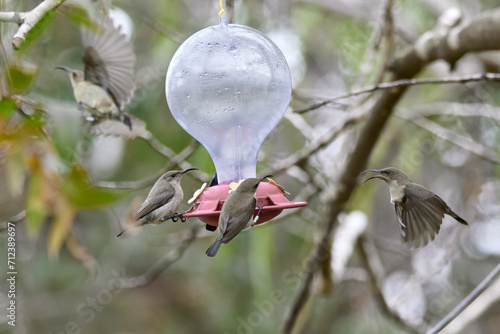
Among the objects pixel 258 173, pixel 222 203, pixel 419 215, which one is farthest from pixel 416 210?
pixel 258 173

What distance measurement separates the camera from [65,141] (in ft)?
10.00

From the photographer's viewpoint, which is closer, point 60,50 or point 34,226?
point 34,226

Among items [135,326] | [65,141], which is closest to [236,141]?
[65,141]

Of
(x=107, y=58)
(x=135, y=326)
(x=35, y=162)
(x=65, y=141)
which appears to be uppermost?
(x=107, y=58)

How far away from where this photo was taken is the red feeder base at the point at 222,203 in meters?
1.93

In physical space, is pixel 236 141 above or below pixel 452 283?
above

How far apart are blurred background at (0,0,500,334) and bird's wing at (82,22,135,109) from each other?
0.44 feet

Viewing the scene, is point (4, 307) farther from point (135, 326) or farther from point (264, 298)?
point (135, 326)

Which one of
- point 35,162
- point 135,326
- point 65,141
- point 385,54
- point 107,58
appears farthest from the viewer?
point 135,326

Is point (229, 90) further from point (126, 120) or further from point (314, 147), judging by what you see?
point (314, 147)

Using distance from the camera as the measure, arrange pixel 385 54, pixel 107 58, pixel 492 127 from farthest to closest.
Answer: pixel 492 127 < pixel 385 54 < pixel 107 58

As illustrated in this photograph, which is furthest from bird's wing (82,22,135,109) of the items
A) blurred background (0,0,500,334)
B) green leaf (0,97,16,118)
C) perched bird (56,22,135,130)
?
green leaf (0,97,16,118)

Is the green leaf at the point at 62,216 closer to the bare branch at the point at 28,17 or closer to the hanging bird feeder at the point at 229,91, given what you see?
the hanging bird feeder at the point at 229,91

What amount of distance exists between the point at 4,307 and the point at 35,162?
13.5 feet
